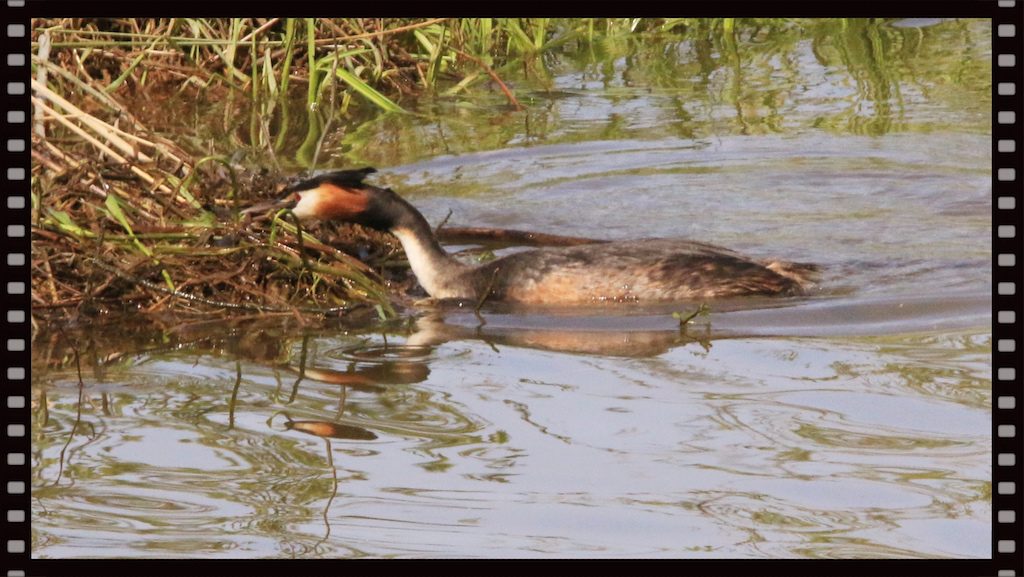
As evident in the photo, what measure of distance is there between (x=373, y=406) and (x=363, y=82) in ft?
16.0

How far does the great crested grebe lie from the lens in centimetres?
716

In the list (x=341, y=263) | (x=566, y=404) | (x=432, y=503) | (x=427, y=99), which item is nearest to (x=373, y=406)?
(x=566, y=404)

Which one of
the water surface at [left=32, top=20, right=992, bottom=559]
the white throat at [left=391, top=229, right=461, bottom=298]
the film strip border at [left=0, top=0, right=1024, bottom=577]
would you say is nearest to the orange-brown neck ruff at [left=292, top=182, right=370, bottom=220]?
the white throat at [left=391, top=229, right=461, bottom=298]

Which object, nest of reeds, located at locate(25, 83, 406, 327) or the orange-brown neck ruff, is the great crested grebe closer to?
the orange-brown neck ruff

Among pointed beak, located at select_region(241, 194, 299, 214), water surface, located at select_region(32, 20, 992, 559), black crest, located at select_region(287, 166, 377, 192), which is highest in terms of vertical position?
black crest, located at select_region(287, 166, 377, 192)
